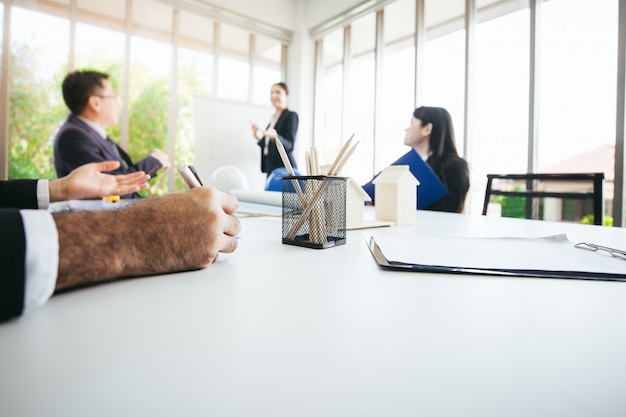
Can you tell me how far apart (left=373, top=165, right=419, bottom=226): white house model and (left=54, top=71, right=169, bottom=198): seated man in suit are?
179 cm

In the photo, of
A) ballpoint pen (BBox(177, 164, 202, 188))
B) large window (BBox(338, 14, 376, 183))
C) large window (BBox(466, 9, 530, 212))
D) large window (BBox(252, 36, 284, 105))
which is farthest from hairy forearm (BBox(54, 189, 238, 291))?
large window (BBox(252, 36, 284, 105))

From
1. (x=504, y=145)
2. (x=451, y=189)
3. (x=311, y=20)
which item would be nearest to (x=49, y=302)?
(x=451, y=189)

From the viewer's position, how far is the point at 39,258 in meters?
0.32

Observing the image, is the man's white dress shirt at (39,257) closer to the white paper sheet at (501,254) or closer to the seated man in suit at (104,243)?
the seated man in suit at (104,243)

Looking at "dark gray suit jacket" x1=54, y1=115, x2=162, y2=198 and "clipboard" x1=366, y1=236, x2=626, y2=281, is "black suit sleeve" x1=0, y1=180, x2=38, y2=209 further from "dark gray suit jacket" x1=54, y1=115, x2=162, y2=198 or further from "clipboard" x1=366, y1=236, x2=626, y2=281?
"dark gray suit jacket" x1=54, y1=115, x2=162, y2=198

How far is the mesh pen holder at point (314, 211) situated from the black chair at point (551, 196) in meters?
→ 1.34

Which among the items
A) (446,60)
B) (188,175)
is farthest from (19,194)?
(446,60)

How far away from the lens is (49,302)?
1.13 ft

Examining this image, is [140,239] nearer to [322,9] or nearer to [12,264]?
[12,264]

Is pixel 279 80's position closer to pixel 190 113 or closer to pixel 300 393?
pixel 190 113

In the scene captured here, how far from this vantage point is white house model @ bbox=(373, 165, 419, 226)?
3.25ft

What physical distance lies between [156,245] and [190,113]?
4388 mm

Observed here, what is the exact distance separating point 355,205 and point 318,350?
0.67 m

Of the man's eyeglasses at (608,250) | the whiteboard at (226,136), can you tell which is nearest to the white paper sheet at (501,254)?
the man's eyeglasses at (608,250)
